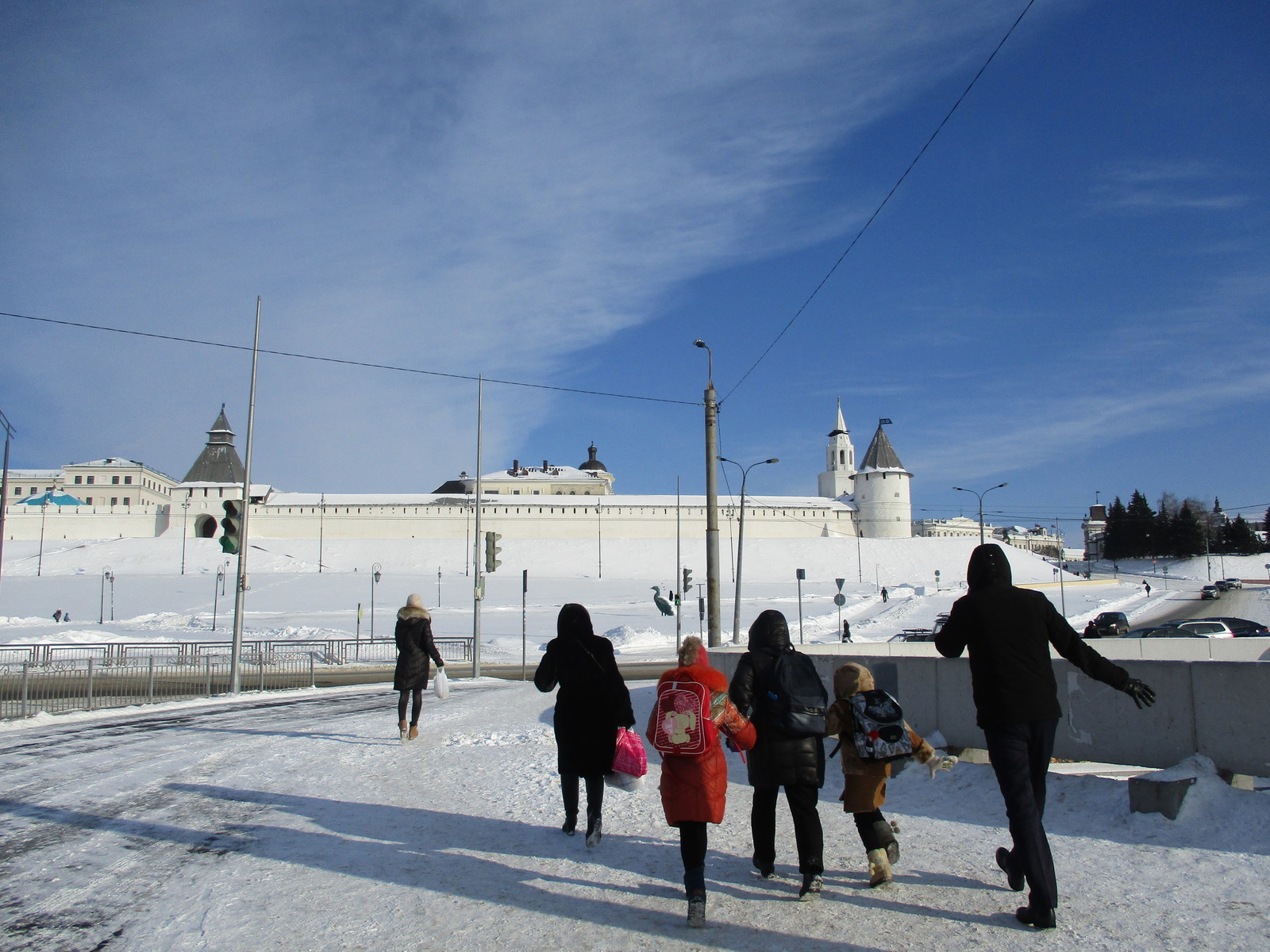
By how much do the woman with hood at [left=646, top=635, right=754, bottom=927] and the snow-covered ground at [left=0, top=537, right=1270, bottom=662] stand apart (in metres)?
27.0

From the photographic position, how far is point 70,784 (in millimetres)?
7227

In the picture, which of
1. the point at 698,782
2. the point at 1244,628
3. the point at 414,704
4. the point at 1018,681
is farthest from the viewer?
the point at 1244,628

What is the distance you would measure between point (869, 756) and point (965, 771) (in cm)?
301

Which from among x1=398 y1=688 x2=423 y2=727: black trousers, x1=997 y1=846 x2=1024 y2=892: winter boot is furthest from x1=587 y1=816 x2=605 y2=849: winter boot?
x1=398 y1=688 x2=423 y2=727: black trousers

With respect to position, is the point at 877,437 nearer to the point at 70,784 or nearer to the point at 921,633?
the point at 921,633

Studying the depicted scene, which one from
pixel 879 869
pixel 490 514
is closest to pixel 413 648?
pixel 879 869

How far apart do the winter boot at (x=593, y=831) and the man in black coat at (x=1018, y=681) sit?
89.7 inches

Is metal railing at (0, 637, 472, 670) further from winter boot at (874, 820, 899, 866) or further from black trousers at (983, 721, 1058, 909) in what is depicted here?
black trousers at (983, 721, 1058, 909)

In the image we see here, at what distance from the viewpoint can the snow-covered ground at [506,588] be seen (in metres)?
38.6

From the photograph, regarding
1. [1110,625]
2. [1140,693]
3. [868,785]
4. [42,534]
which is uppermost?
[42,534]

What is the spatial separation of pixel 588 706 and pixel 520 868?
3.24 ft

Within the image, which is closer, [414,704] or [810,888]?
[810,888]

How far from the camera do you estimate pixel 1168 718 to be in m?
6.09

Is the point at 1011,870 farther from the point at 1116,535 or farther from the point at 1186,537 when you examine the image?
the point at 1116,535
